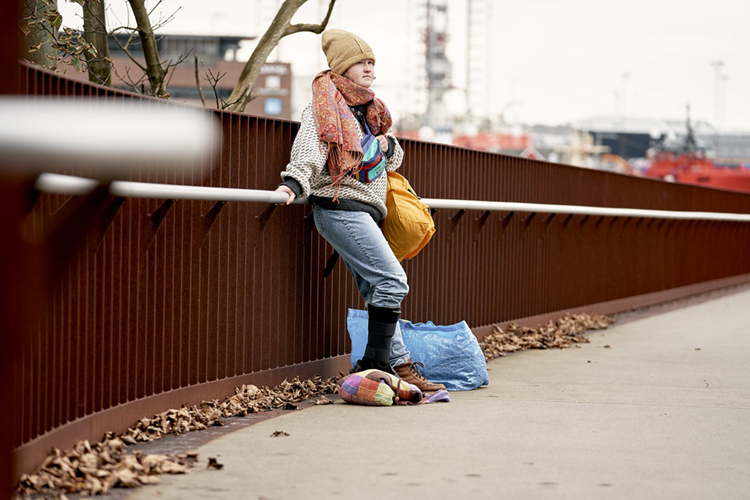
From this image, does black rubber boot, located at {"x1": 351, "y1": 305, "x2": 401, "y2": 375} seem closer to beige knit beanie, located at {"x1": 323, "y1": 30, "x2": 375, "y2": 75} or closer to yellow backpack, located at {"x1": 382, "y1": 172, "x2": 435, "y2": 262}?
yellow backpack, located at {"x1": 382, "y1": 172, "x2": 435, "y2": 262}

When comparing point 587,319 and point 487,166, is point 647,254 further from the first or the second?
point 487,166

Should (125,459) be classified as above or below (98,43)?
below

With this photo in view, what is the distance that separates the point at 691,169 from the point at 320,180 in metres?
42.4

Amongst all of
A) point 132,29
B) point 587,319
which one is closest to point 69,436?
point 132,29

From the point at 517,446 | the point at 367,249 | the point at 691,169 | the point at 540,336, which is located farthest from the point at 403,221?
→ the point at 691,169

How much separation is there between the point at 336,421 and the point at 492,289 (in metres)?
3.62

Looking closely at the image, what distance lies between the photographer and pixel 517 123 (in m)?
107

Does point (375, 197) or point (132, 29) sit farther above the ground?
point (132, 29)

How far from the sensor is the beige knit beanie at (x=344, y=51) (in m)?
5.32

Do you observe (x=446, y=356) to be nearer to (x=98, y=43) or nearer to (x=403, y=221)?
(x=403, y=221)

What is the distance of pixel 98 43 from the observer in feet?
25.2

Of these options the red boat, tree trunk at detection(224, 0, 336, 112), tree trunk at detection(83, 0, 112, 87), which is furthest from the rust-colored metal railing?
the red boat

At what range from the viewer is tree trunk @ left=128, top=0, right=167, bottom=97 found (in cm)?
760

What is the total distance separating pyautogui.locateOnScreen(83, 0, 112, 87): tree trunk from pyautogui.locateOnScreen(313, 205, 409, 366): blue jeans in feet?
9.30
